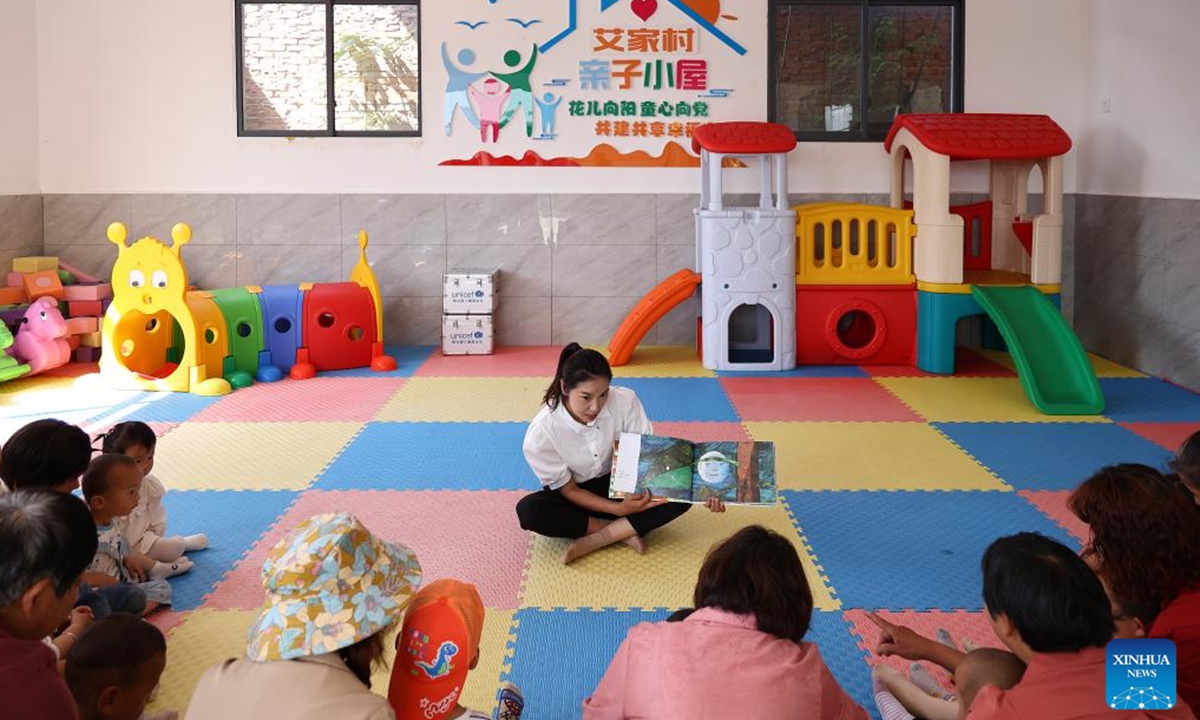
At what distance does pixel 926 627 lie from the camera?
3811 millimetres

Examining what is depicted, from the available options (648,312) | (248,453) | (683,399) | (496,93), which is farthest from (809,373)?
(248,453)

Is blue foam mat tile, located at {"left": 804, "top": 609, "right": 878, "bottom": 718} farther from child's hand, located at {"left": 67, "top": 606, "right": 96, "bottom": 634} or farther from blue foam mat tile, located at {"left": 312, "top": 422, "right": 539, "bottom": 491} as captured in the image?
child's hand, located at {"left": 67, "top": 606, "right": 96, "bottom": 634}

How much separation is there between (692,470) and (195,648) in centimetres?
175

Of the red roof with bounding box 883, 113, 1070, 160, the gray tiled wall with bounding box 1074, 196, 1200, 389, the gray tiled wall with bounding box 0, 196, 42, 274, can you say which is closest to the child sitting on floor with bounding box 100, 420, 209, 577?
the gray tiled wall with bounding box 0, 196, 42, 274

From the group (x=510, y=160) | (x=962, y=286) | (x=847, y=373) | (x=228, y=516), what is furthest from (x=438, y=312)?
(x=228, y=516)

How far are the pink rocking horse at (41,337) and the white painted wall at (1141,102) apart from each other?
7.42m

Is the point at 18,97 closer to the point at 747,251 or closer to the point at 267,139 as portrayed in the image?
the point at 267,139

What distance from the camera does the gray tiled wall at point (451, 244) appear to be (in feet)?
30.7

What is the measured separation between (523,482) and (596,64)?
15.3 feet

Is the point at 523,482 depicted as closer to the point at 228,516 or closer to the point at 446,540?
the point at 446,540

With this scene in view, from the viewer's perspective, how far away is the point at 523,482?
18.0ft

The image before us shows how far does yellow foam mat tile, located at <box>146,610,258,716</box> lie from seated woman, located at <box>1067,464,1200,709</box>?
2261 millimetres

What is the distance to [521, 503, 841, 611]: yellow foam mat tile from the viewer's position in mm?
4062

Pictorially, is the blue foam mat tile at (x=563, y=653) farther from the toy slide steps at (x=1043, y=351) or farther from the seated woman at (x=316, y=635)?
the toy slide steps at (x=1043, y=351)
